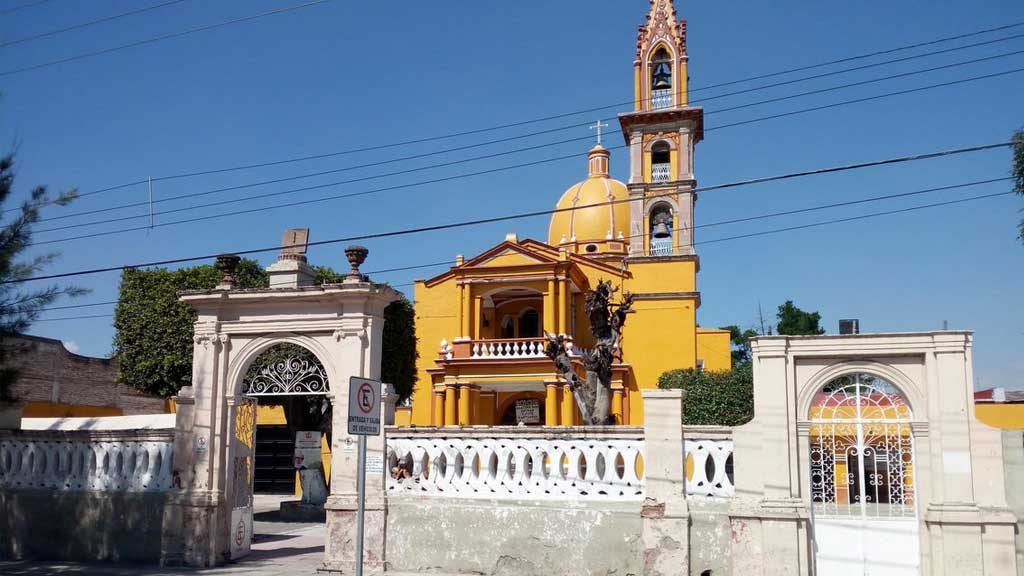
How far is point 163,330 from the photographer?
24.9 meters

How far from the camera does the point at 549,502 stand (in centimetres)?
1215

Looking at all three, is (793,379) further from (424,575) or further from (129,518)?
(129,518)

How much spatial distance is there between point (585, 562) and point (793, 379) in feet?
11.9

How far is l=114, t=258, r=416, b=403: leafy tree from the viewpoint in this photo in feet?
81.5

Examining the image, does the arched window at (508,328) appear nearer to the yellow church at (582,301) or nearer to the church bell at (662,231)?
the yellow church at (582,301)

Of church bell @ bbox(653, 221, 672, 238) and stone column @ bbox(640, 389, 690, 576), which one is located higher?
church bell @ bbox(653, 221, 672, 238)

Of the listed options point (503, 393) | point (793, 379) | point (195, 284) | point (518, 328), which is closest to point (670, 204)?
point (518, 328)

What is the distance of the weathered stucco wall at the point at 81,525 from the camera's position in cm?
1410

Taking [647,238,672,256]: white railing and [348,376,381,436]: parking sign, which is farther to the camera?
[647,238,672,256]: white railing

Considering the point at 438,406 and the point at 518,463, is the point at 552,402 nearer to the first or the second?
the point at 438,406

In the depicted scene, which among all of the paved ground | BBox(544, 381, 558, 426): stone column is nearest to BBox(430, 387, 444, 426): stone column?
BBox(544, 381, 558, 426): stone column

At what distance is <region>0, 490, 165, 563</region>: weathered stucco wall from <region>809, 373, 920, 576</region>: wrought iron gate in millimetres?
9831

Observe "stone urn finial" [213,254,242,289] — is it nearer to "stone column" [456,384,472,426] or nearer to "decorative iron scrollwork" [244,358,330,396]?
"decorative iron scrollwork" [244,358,330,396]

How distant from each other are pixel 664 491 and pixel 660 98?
2717cm
